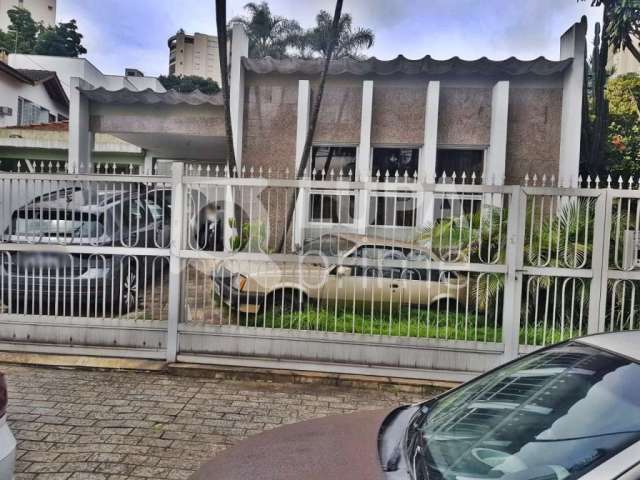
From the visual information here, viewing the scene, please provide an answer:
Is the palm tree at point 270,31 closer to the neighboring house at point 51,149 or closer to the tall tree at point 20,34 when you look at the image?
the neighboring house at point 51,149

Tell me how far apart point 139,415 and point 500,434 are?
3.29m

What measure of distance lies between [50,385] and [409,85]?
7.67 meters

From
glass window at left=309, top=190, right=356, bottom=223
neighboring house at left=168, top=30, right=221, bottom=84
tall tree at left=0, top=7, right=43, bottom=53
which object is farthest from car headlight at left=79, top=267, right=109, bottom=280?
neighboring house at left=168, top=30, right=221, bottom=84

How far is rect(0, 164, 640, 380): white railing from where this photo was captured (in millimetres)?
4980

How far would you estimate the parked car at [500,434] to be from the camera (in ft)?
5.27

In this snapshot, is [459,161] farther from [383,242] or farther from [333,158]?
[383,242]

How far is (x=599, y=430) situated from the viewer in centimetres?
164

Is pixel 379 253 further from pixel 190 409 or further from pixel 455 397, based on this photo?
pixel 455 397

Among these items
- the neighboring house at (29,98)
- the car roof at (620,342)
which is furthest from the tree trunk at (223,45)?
the neighboring house at (29,98)

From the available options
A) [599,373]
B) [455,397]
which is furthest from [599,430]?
[455,397]

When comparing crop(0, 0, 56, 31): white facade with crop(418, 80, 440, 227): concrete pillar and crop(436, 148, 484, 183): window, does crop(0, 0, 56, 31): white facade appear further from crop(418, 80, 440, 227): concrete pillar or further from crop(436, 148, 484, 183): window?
crop(436, 148, 484, 183): window

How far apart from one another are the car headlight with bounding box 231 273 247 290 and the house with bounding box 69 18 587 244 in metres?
4.09

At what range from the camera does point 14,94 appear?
2203 centimetres

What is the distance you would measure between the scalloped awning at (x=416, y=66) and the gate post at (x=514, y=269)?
4.73m
